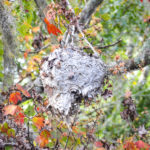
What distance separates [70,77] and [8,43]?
127cm

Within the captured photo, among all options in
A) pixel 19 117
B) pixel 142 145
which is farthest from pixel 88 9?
pixel 142 145

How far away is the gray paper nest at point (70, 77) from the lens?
6.14 feet

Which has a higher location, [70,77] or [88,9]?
[88,9]

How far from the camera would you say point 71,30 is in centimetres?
229

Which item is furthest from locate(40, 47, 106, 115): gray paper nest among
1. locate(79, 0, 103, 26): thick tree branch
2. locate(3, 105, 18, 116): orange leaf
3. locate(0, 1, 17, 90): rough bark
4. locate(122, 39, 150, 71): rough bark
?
locate(79, 0, 103, 26): thick tree branch

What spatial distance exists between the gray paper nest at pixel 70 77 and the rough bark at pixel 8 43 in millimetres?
821

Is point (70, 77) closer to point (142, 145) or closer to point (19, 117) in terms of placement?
point (19, 117)

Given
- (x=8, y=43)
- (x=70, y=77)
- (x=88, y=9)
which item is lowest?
(x=70, y=77)

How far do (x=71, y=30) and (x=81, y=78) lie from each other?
0.58 m

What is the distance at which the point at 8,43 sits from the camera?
2.83 m

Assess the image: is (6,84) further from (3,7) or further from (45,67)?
(45,67)

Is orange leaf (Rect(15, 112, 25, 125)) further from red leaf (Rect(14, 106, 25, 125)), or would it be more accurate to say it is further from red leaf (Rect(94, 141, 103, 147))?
red leaf (Rect(94, 141, 103, 147))

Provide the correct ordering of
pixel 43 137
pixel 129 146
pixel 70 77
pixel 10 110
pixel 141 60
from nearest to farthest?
pixel 70 77 → pixel 10 110 → pixel 43 137 → pixel 129 146 → pixel 141 60

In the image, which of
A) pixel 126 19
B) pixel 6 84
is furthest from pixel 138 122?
pixel 6 84
